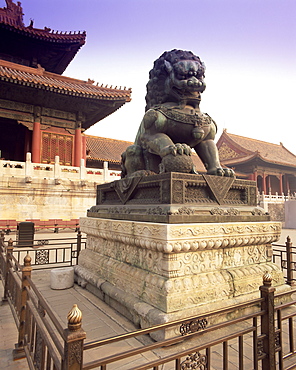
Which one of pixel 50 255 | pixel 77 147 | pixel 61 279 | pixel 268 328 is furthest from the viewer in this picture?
pixel 77 147

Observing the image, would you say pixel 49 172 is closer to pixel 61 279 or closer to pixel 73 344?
pixel 61 279

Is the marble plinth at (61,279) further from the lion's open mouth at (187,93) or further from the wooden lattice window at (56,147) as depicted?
the wooden lattice window at (56,147)

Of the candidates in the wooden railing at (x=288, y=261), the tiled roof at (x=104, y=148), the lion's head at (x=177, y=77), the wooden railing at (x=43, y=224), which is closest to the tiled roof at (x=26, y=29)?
the tiled roof at (x=104, y=148)

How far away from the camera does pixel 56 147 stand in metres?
15.1

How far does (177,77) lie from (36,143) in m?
12.8

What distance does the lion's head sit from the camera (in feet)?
11.7

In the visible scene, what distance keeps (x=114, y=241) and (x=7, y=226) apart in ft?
31.1

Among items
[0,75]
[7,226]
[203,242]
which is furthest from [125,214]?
[0,75]

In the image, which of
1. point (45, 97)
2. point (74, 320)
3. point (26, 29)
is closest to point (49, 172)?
point (45, 97)

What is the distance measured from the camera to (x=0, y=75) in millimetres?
11742

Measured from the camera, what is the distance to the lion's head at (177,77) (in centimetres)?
357

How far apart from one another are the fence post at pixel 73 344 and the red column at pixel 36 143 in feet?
46.9

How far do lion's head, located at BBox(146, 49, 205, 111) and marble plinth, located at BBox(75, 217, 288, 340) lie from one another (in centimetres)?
199

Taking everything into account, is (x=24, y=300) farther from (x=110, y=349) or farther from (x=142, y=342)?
(x=142, y=342)
